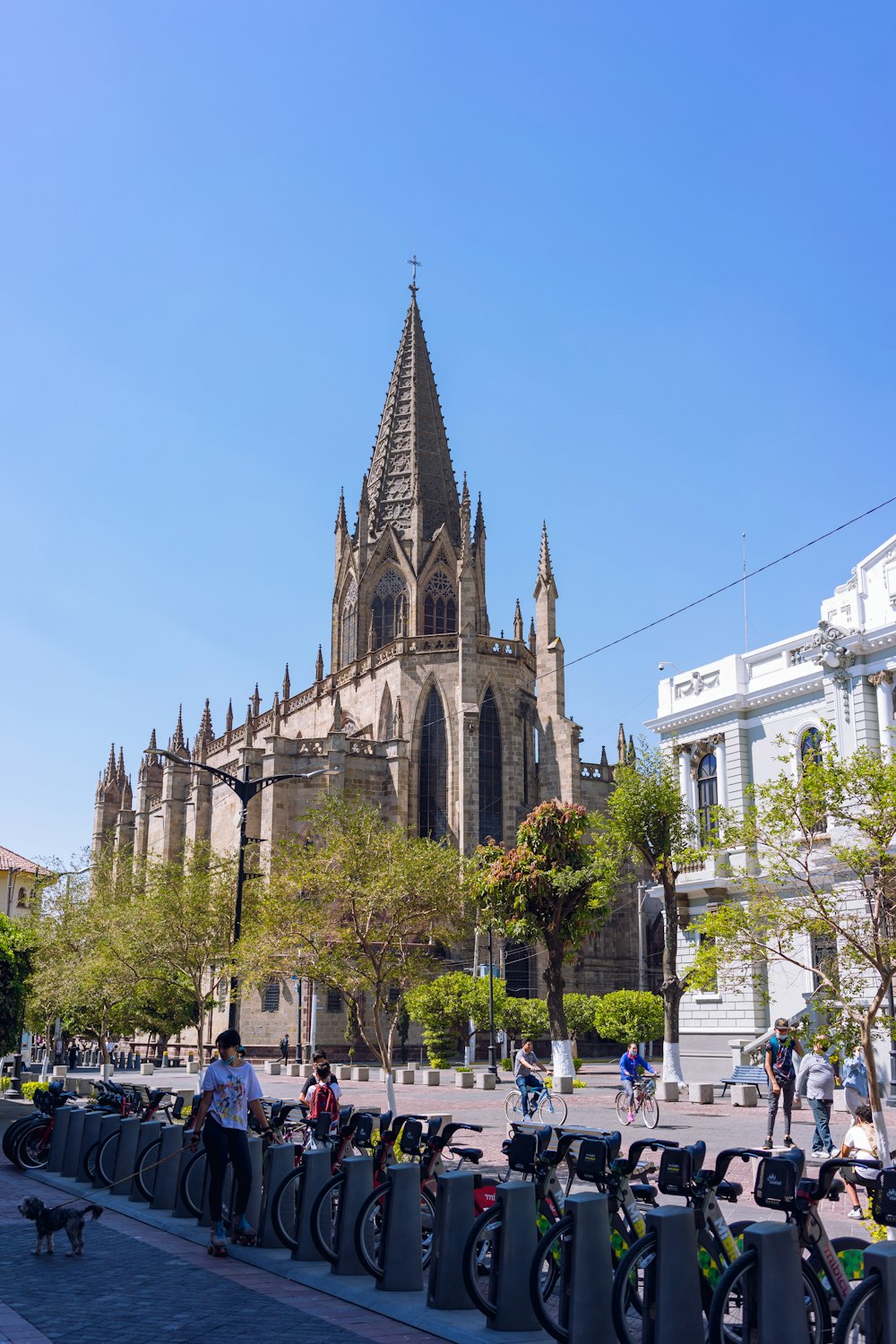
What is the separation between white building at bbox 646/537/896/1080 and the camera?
28.5 metres

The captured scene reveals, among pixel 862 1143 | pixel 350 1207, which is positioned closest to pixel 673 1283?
pixel 350 1207

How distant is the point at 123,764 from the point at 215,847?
105 ft

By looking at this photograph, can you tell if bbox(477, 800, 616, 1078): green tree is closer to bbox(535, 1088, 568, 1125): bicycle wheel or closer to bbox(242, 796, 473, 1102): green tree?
bbox(242, 796, 473, 1102): green tree

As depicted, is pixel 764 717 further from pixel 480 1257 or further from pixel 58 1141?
pixel 480 1257

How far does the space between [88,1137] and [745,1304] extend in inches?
387

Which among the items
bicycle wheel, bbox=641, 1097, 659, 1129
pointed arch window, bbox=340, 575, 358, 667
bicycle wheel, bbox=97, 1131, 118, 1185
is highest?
pointed arch window, bbox=340, 575, 358, 667

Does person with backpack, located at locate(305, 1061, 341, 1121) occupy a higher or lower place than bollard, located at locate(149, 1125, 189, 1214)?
higher

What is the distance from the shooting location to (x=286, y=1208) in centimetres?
975

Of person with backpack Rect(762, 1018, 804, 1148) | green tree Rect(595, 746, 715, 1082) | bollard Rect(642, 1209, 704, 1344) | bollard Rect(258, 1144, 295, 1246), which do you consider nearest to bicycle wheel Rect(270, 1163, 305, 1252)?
bollard Rect(258, 1144, 295, 1246)

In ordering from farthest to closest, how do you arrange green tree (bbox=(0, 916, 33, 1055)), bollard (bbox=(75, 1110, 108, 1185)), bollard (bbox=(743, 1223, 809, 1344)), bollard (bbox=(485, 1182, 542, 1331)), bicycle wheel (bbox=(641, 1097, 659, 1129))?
green tree (bbox=(0, 916, 33, 1055)) → bicycle wheel (bbox=(641, 1097, 659, 1129)) → bollard (bbox=(75, 1110, 108, 1185)) → bollard (bbox=(485, 1182, 542, 1331)) → bollard (bbox=(743, 1223, 809, 1344))

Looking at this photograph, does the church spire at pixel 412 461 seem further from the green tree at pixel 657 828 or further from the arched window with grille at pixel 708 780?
the green tree at pixel 657 828

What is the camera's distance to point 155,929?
27047 mm

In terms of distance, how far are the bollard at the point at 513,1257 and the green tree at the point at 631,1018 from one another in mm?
32502

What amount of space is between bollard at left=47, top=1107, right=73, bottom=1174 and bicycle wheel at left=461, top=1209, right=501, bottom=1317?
313 inches
